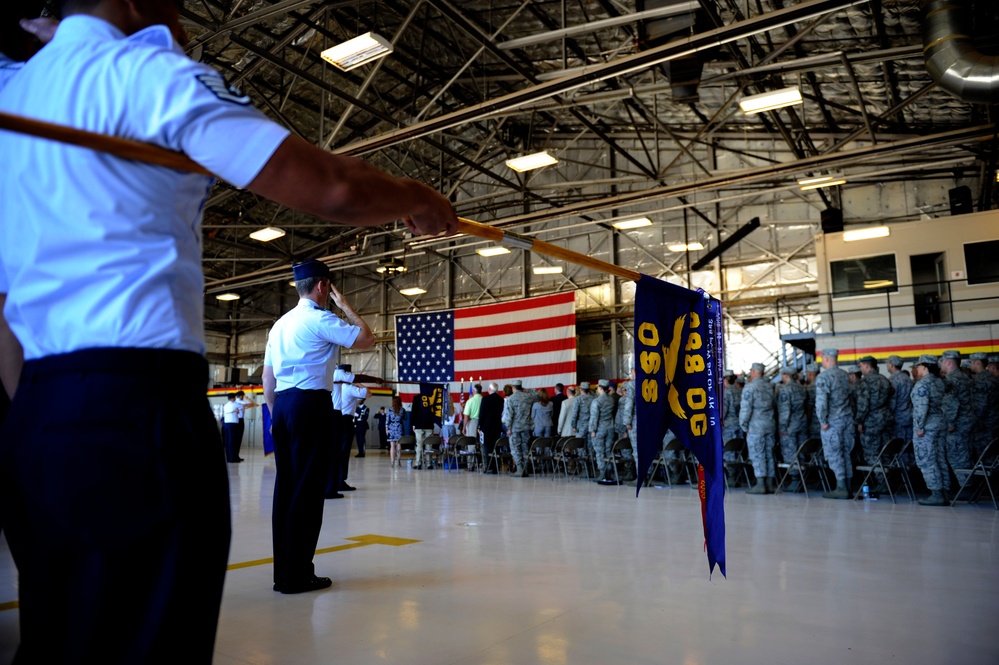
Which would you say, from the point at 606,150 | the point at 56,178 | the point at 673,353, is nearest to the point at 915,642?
the point at 673,353

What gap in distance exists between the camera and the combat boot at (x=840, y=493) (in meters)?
8.56

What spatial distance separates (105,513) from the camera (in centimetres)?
93

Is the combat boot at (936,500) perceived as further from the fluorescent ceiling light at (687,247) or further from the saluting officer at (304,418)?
the fluorescent ceiling light at (687,247)

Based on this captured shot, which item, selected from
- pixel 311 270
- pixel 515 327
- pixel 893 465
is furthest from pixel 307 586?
pixel 515 327

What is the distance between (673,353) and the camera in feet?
11.0

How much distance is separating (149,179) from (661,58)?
8.74 m

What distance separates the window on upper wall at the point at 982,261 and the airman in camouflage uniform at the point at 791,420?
6.09 m

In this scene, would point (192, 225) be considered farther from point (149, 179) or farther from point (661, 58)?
point (661, 58)

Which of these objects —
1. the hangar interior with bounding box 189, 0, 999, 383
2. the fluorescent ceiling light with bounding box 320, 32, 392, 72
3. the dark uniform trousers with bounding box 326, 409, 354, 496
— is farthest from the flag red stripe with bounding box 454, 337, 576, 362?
the fluorescent ceiling light with bounding box 320, 32, 392, 72

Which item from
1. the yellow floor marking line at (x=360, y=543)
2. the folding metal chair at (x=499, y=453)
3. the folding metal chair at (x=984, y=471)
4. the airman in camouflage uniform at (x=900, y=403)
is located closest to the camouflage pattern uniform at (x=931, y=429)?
the folding metal chair at (x=984, y=471)

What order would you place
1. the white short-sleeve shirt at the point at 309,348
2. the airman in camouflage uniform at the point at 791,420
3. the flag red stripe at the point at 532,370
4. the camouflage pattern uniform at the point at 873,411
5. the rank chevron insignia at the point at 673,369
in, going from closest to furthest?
the rank chevron insignia at the point at 673,369 → the white short-sleeve shirt at the point at 309,348 → the camouflage pattern uniform at the point at 873,411 → the airman in camouflage uniform at the point at 791,420 → the flag red stripe at the point at 532,370

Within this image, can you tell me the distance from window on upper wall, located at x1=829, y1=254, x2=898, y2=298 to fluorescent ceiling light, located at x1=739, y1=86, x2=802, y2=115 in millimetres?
5394

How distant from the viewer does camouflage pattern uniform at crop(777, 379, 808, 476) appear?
9.63 meters

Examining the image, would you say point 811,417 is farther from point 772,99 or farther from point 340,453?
point 340,453
